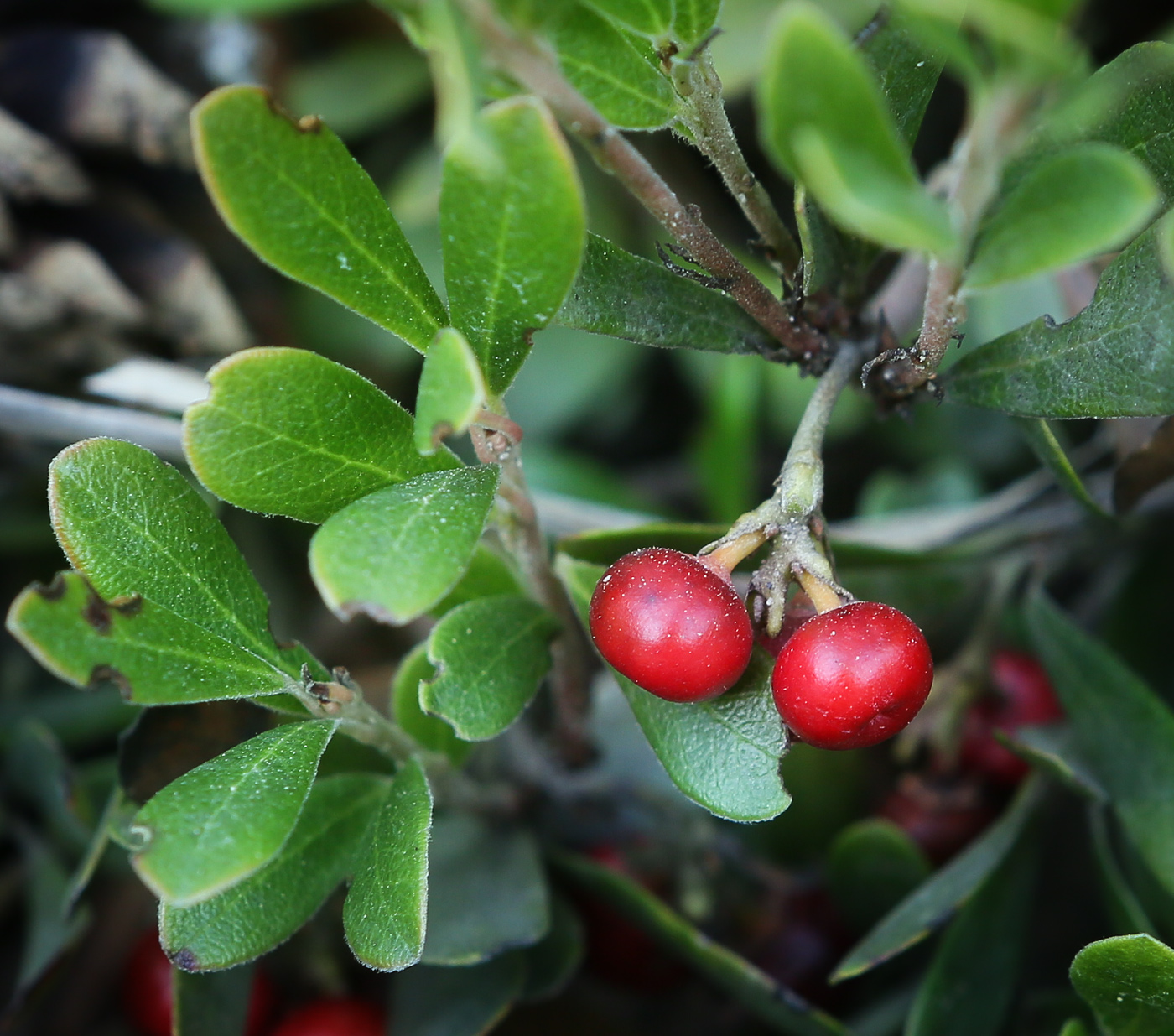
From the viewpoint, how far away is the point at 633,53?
616 millimetres

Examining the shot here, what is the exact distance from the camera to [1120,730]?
0.89m

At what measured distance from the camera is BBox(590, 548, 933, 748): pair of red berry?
58cm

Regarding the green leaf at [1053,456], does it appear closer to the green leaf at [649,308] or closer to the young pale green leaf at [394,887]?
the green leaf at [649,308]

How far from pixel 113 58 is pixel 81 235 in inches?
8.0

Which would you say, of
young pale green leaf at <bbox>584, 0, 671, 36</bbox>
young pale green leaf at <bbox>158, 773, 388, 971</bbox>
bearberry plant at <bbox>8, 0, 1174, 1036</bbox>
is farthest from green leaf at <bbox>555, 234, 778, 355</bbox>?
young pale green leaf at <bbox>158, 773, 388, 971</bbox>

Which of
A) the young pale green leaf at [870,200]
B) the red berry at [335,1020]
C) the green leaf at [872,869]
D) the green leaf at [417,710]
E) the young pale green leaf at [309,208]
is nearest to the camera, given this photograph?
the young pale green leaf at [870,200]

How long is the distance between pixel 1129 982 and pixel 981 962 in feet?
0.75

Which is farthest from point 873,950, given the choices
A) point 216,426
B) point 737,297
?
point 216,426

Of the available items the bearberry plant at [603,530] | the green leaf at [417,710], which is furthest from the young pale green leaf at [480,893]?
the green leaf at [417,710]

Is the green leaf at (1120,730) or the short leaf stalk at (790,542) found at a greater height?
the short leaf stalk at (790,542)

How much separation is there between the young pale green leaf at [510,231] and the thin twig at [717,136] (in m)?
0.13

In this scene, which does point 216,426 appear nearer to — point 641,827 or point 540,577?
point 540,577

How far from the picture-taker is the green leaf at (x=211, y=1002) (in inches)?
31.9

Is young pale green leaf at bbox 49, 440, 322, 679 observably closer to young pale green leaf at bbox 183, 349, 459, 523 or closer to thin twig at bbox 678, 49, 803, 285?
young pale green leaf at bbox 183, 349, 459, 523
